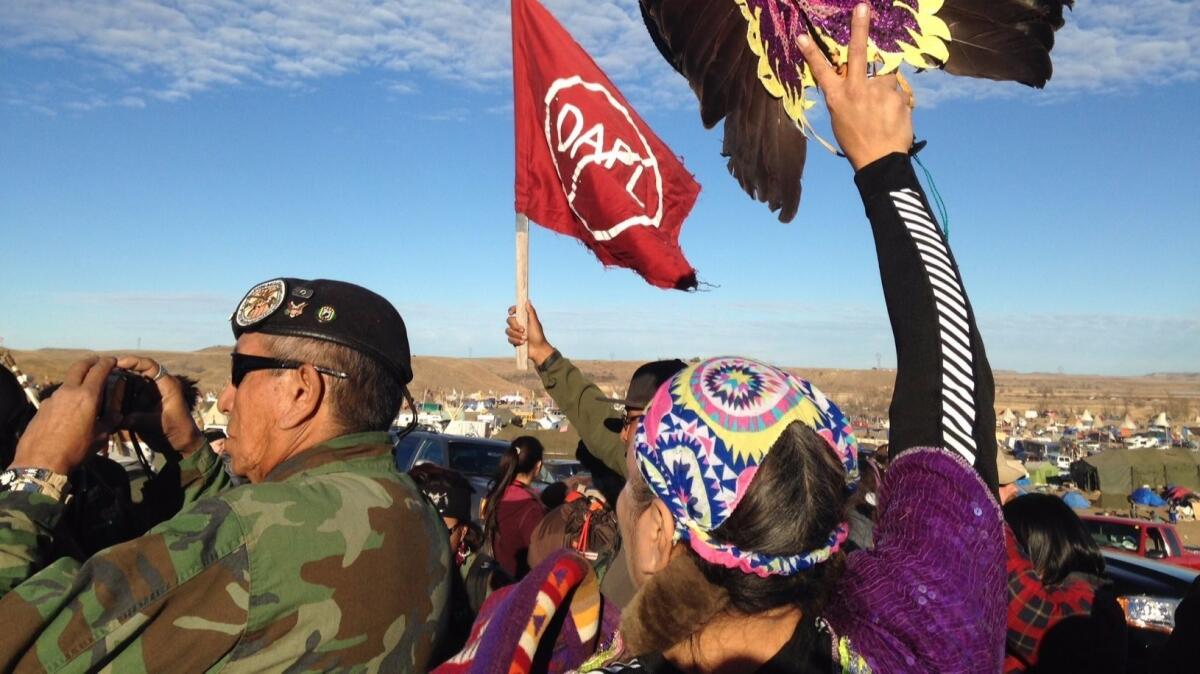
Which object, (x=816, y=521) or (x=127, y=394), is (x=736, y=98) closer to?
(x=816, y=521)

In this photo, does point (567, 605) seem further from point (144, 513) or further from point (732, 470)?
Result: point (144, 513)

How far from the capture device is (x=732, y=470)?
132cm

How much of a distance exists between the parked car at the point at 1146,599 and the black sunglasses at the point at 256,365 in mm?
5757

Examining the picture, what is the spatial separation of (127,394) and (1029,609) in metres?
3.69

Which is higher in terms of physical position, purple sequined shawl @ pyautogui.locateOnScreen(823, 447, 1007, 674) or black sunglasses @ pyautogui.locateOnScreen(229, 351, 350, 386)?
black sunglasses @ pyautogui.locateOnScreen(229, 351, 350, 386)

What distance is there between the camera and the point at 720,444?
4.36 feet

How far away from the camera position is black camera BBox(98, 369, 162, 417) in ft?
7.39

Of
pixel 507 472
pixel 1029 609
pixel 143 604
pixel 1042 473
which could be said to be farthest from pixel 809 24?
pixel 1042 473

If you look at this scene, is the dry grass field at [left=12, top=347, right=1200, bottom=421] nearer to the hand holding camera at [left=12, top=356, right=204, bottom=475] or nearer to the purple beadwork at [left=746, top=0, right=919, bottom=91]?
the hand holding camera at [left=12, top=356, right=204, bottom=475]

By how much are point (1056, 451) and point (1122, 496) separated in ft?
78.0

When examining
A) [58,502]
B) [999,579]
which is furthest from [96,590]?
[999,579]

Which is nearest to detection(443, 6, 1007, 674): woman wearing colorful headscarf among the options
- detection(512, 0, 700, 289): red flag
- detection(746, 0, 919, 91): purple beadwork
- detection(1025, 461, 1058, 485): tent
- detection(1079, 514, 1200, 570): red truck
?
detection(746, 0, 919, 91): purple beadwork

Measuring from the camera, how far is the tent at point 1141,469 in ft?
99.5

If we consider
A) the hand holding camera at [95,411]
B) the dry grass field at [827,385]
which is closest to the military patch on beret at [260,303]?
the hand holding camera at [95,411]
